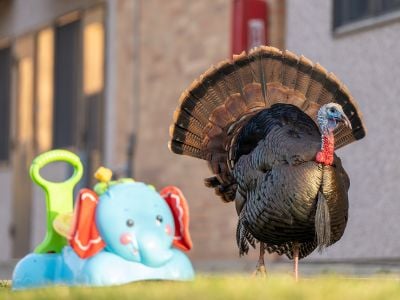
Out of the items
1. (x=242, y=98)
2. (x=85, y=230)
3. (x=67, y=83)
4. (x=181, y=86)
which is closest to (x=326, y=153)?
(x=242, y=98)

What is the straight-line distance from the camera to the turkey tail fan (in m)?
7.07

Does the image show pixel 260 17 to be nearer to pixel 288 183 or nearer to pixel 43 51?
pixel 43 51

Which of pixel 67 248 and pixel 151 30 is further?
pixel 151 30

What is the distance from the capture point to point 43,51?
20.8 m

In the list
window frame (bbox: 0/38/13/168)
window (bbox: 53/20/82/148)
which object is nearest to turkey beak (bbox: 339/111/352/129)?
window (bbox: 53/20/82/148)

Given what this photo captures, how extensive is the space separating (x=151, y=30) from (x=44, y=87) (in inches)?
152

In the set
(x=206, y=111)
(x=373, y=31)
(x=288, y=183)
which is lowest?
(x=288, y=183)

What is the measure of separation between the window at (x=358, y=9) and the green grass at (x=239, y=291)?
871 cm

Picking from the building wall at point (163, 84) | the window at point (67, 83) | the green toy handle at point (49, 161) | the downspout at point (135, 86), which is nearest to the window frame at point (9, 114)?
the window at point (67, 83)

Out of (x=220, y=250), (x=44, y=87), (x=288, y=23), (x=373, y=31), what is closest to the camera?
(x=373, y=31)

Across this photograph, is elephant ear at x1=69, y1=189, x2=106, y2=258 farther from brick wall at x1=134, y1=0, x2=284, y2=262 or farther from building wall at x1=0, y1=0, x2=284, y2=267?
brick wall at x1=134, y1=0, x2=284, y2=262

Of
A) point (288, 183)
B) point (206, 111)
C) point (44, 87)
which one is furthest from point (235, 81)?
point (44, 87)

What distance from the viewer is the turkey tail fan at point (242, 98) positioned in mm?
7074

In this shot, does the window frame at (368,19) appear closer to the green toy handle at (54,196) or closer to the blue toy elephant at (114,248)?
the green toy handle at (54,196)
